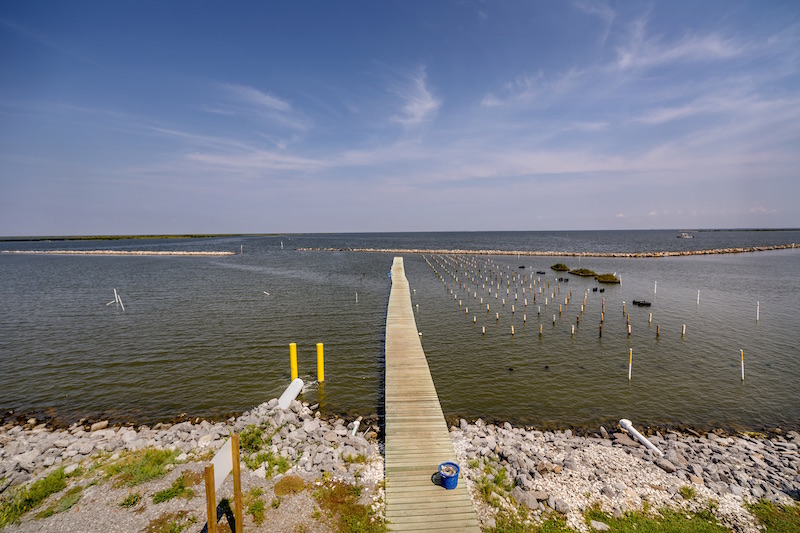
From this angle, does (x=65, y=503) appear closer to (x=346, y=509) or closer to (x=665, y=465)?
(x=346, y=509)

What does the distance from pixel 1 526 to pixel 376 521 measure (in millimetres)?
10014

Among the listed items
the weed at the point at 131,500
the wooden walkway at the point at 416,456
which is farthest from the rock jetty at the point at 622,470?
the weed at the point at 131,500

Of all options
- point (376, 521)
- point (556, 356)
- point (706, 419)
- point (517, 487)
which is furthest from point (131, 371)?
point (706, 419)

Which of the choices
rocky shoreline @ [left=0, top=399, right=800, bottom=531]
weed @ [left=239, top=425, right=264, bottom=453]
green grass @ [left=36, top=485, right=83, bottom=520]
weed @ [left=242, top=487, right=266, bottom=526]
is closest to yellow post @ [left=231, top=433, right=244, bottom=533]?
weed @ [left=242, top=487, right=266, bottom=526]

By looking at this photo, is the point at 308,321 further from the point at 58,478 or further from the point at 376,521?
the point at 376,521

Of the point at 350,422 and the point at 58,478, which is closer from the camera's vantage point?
the point at 58,478

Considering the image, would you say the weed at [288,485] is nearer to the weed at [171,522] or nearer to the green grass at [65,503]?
the weed at [171,522]

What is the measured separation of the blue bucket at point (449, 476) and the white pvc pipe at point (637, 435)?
8.89 metres

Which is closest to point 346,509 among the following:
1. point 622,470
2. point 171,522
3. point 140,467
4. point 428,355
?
point 171,522

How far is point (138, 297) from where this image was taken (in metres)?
44.5

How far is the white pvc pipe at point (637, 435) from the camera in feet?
46.4

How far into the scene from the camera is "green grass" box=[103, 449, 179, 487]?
1144cm

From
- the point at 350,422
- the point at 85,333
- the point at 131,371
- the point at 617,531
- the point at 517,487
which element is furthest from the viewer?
the point at 85,333

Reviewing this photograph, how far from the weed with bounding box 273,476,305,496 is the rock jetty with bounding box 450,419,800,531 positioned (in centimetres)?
539
